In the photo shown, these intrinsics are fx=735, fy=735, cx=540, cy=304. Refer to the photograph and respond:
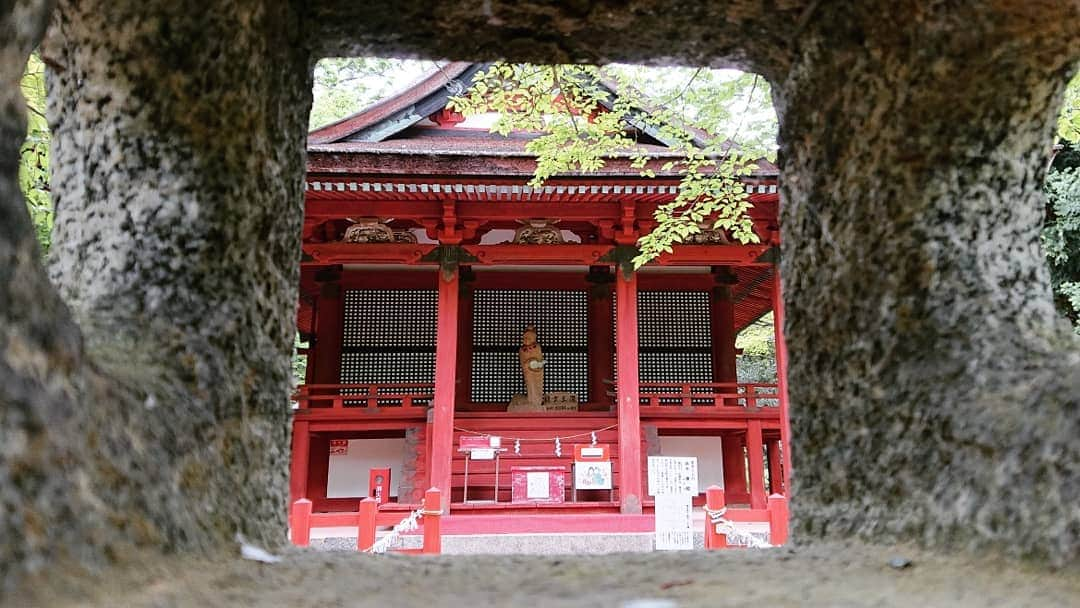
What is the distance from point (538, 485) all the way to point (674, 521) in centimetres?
157

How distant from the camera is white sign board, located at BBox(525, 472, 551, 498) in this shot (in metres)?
8.01

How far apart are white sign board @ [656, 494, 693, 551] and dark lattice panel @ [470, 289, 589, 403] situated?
306 cm

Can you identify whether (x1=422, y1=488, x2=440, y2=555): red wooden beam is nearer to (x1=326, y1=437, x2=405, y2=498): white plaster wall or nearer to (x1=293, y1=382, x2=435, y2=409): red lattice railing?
(x1=293, y1=382, x2=435, y2=409): red lattice railing

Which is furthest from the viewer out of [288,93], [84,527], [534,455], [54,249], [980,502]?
[534,455]

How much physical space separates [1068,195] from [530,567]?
28.6 feet

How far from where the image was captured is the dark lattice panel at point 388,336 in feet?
33.9

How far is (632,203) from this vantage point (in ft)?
27.6

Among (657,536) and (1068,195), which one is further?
(1068,195)

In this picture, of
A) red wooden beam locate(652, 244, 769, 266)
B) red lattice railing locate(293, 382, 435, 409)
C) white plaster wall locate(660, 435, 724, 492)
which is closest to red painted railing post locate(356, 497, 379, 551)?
red lattice railing locate(293, 382, 435, 409)

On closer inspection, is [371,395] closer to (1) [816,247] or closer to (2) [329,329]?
(2) [329,329]

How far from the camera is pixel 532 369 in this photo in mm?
9648

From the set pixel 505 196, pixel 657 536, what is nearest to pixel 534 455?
pixel 657 536

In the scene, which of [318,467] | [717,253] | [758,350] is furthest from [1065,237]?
[758,350]

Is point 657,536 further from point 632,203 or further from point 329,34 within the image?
point 329,34
